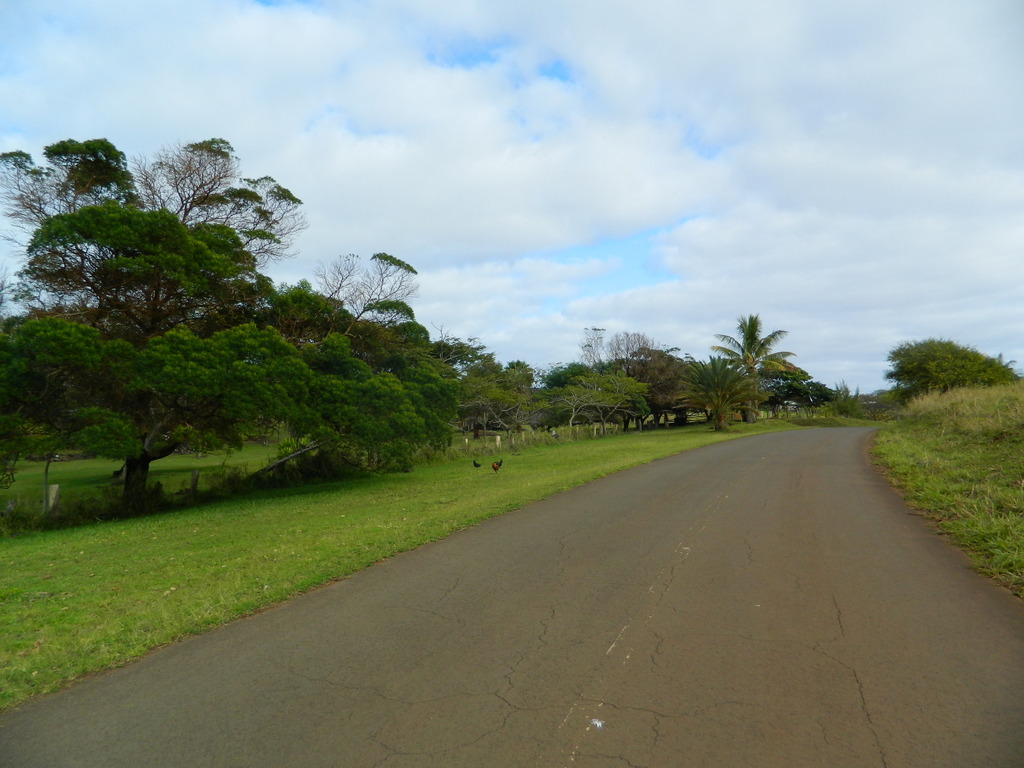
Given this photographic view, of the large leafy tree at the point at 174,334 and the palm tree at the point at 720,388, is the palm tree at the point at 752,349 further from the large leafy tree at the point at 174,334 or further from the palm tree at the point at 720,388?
the large leafy tree at the point at 174,334

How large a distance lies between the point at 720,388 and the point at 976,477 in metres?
30.0

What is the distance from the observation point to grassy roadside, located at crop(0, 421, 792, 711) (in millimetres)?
5055

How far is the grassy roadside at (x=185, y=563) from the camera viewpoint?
199 inches

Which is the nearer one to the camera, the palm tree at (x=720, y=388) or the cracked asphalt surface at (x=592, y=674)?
the cracked asphalt surface at (x=592, y=674)

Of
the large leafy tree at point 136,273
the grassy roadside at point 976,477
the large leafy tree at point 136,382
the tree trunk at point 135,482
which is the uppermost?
the large leafy tree at point 136,273

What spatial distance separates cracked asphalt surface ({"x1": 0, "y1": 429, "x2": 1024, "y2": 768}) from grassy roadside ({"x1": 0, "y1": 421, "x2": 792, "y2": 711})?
0.46 meters

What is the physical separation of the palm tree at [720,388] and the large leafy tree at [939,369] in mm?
10498

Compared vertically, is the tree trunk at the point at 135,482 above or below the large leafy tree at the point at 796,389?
below

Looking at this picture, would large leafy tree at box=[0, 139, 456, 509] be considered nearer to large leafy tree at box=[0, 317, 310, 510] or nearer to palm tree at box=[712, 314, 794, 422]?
large leafy tree at box=[0, 317, 310, 510]

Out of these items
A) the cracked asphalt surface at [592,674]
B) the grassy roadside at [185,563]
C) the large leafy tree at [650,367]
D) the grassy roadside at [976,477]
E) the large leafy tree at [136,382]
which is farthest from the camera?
the large leafy tree at [650,367]

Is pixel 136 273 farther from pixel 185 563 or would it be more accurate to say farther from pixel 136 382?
pixel 185 563

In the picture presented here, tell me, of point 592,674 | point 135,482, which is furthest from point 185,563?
point 135,482

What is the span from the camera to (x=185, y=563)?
8.46 metres

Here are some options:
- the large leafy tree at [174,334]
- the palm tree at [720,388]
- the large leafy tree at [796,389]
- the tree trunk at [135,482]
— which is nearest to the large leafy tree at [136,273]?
the large leafy tree at [174,334]
